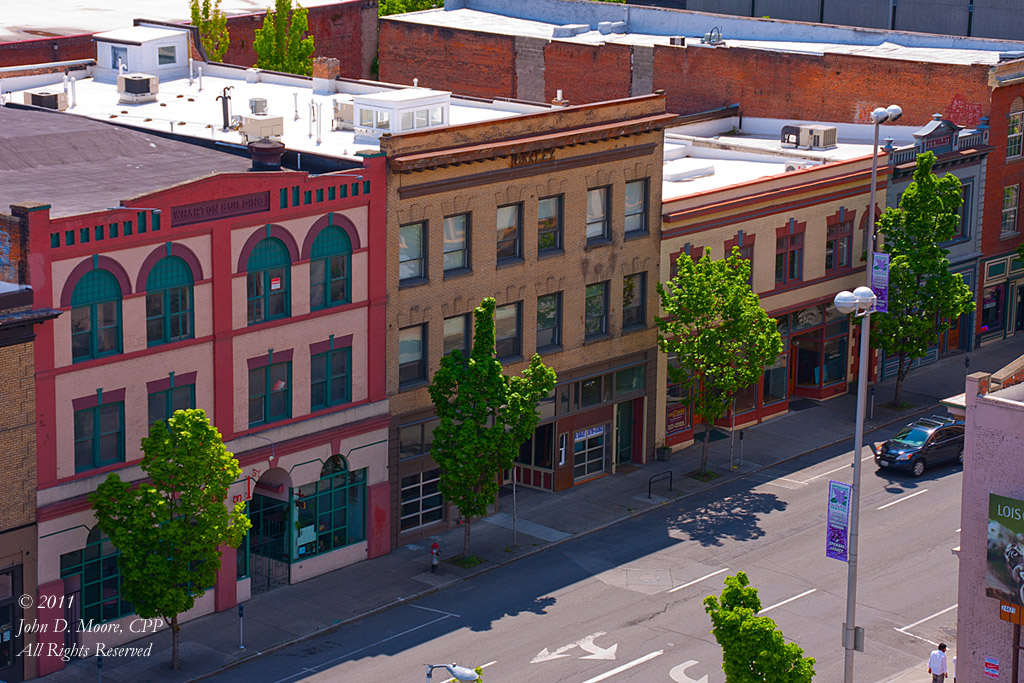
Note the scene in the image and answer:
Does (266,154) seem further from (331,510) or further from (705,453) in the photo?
(705,453)

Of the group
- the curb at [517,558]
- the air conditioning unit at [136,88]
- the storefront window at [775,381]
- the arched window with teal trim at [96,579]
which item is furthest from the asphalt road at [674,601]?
the air conditioning unit at [136,88]

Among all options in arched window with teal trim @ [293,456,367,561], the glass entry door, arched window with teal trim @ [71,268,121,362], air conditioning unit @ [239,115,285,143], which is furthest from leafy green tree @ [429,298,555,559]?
air conditioning unit @ [239,115,285,143]

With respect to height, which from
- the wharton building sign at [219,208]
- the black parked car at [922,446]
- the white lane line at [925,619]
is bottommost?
the white lane line at [925,619]

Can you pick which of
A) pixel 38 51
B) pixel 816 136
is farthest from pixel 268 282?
pixel 38 51

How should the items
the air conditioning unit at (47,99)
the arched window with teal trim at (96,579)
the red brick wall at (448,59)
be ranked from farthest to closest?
the red brick wall at (448,59) < the air conditioning unit at (47,99) < the arched window with teal trim at (96,579)

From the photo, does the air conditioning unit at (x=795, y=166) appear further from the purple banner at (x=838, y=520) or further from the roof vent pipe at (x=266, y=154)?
the purple banner at (x=838, y=520)
